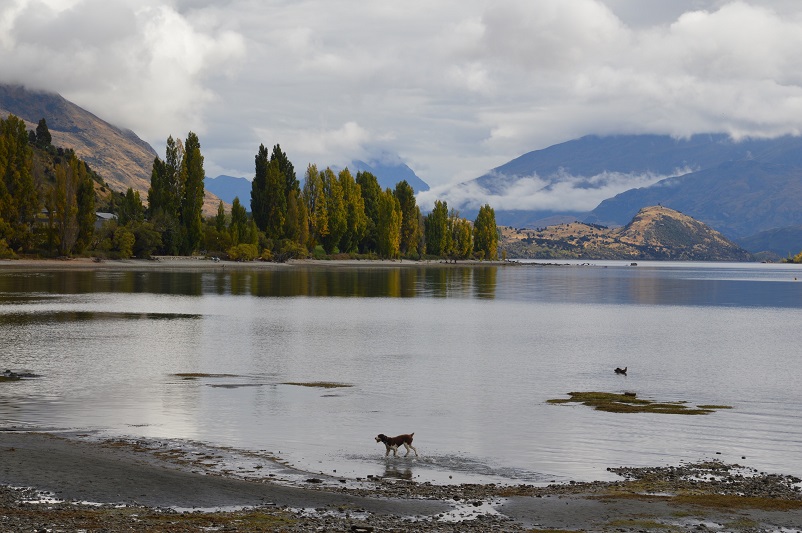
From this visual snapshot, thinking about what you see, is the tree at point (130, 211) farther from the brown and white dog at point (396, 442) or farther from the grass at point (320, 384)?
the brown and white dog at point (396, 442)

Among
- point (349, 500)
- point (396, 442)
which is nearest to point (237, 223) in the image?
point (396, 442)

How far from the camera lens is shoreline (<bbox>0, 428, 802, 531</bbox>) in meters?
16.4

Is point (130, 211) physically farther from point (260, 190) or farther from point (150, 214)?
point (260, 190)

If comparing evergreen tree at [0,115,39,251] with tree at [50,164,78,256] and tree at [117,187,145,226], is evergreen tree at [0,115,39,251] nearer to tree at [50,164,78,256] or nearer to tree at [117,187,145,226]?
tree at [50,164,78,256]

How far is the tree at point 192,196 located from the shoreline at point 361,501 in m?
157

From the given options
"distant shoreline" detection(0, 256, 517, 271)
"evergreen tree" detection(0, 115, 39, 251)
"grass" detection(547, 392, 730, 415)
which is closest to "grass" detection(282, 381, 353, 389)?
"grass" detection(547, 392, 730, 415)

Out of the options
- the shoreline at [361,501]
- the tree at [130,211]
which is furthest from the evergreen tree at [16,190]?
the shoreline at [361,501]

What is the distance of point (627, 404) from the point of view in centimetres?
3269

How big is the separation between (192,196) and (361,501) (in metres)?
162

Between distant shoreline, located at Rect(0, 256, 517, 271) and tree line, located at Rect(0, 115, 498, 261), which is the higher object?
tree line, located at Rect(0, 115, 498, 261)

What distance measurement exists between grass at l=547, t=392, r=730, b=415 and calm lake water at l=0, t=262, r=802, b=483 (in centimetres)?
80

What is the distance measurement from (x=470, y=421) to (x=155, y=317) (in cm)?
4431

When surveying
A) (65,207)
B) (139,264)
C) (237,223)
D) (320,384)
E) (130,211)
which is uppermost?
(130,211)

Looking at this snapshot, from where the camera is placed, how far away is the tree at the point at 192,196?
573 feet
